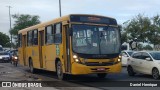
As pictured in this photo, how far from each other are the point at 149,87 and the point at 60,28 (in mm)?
5546

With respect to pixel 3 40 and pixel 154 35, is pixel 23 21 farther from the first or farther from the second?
pixel 154 35

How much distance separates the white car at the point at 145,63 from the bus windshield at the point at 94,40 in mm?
2298

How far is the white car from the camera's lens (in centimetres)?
1834

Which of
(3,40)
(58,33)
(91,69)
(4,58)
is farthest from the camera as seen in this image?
(3,40)

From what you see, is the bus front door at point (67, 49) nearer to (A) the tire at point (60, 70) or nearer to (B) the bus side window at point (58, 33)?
(B) the bus side window at point (58, 33)

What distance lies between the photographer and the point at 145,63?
19.3m

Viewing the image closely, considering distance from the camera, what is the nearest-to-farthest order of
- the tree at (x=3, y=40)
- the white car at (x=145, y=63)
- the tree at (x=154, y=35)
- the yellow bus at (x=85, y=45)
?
the yellow bus at (x=85, y=45) < the white car at (x=145, y=63) < the tree at (x=154, y=35) < the tree at (x=3, y=40)

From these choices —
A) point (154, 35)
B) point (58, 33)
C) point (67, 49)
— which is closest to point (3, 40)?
point (154, 35)

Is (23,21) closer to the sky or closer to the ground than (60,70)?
closer to the sky

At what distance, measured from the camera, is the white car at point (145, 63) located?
722 inches

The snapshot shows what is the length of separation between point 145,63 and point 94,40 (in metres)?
3.77

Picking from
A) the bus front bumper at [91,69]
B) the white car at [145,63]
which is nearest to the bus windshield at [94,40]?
the bus front bumper at [91,69]

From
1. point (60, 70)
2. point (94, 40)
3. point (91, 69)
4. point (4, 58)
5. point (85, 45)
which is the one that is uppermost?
point (94, 40)

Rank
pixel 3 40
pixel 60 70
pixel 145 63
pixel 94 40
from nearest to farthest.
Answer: pixel 94 40 → pixel 60 70 → pixel 145 63 → pixel 3 40
